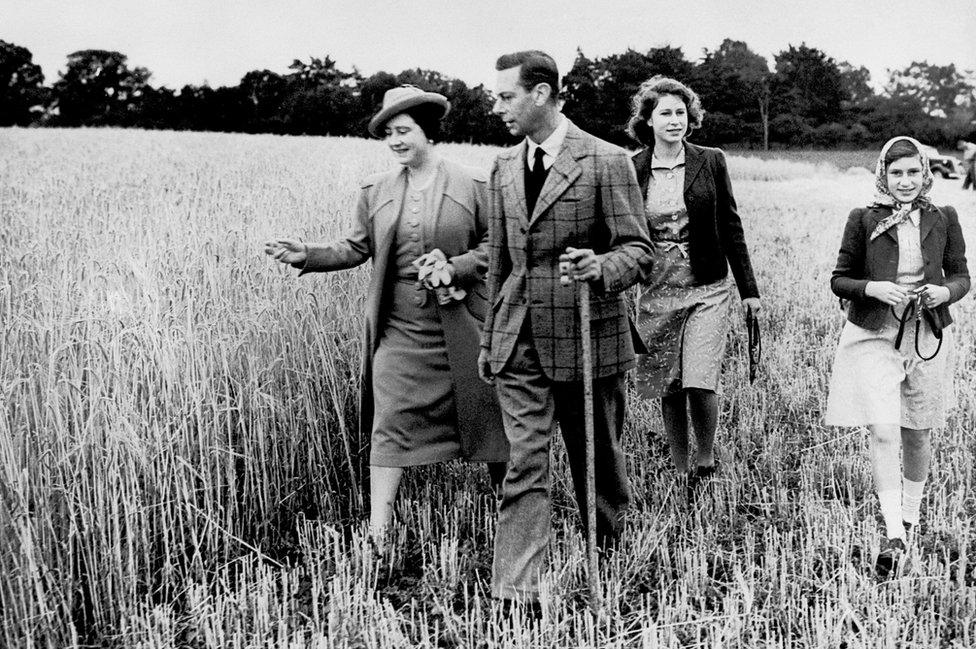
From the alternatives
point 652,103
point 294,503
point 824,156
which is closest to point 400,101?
point 652,103

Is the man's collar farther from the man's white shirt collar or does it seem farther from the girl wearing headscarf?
the girl wearing headscarf

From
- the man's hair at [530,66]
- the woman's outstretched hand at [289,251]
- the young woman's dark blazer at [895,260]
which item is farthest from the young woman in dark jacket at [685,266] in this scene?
the woman's outstretched hand at [289,251]

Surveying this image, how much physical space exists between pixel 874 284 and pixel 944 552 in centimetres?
111

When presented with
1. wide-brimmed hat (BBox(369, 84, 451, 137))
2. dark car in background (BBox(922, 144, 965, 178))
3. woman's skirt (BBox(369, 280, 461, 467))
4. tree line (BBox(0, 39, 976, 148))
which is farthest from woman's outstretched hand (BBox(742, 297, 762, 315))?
dark car in background (BBox(922, 144, 965, 178))

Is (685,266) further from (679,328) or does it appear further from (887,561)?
(887,561)

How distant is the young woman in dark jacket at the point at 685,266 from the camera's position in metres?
4.63

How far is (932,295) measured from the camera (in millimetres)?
3730

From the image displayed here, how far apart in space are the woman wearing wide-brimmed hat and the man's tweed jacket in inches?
22.3

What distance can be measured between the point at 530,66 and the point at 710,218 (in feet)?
5.42

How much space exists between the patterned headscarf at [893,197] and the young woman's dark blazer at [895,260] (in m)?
0.03

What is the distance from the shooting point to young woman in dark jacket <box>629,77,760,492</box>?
15.2 feet

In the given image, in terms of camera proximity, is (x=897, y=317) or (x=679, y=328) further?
(x=679, y=328)

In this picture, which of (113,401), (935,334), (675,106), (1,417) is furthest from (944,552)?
(1,417)

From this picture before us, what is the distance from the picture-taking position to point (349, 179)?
30.3 ft
